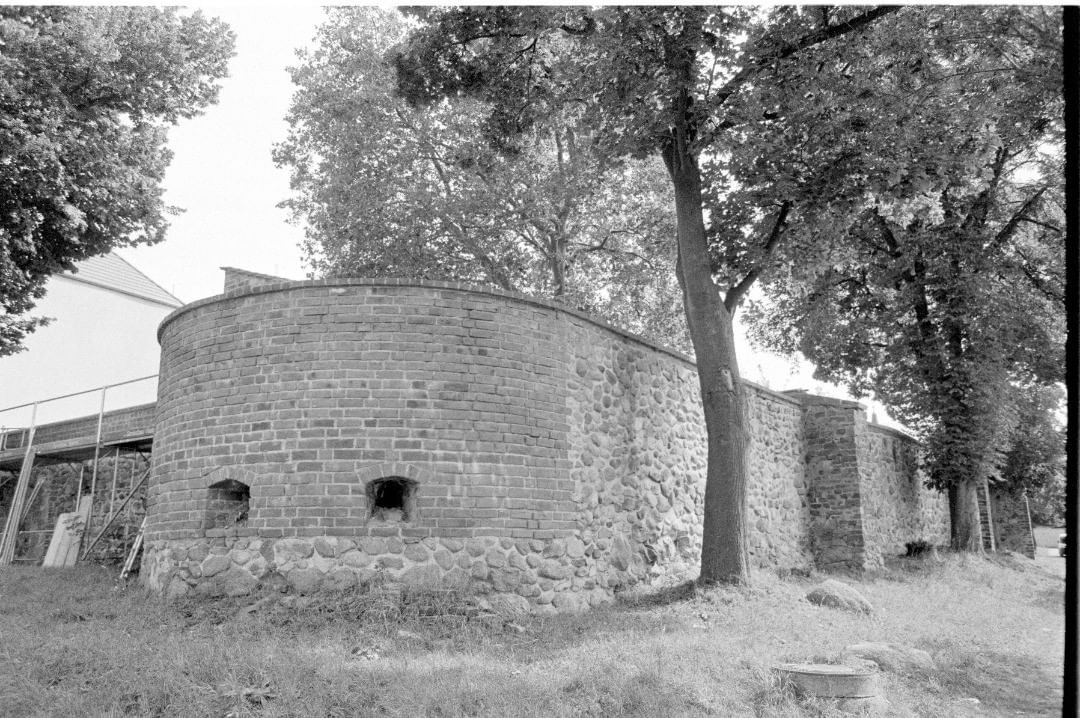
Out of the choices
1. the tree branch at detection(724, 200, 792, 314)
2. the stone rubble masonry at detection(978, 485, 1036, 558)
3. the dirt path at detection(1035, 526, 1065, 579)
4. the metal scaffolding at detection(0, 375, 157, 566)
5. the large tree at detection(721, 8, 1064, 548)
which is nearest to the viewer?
the large tree at detection(721, 8, 1064, 548)

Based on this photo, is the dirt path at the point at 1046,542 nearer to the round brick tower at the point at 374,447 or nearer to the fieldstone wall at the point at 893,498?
the fieldstone wall at the point at 893,498

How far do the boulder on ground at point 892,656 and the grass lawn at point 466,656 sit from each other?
0.48ft

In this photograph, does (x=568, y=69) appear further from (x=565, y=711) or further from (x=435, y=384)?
(x=565, y=711)

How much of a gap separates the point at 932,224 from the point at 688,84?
10.1 meters

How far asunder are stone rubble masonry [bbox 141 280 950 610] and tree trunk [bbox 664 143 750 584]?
122 cm

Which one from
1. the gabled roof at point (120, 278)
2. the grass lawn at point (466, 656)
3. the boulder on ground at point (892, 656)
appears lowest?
the grass lawn at point (466, 656)

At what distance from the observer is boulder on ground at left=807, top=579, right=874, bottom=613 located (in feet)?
32.8

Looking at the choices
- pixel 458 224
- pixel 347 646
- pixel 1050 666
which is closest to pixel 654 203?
pixel 458 224

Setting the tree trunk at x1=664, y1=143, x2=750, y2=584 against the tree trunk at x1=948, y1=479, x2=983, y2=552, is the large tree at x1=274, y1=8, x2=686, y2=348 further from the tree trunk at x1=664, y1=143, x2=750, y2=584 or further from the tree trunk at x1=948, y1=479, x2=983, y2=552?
the tree trunk at x1=948, y1=479, x2=983, y2=552

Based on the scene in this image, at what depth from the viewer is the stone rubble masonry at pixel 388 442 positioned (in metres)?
8.40

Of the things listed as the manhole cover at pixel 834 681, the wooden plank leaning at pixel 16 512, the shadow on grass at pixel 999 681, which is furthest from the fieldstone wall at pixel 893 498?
the wooden plank leaning at pixel 16 512

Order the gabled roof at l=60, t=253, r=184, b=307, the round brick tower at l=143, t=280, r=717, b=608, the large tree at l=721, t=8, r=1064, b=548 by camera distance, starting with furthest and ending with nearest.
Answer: the gabled roof at l=60, t=253, r=184, b=307
the large tree at l=721, t=8, r=1064, b=548
the round brick tower at l=143, t=280, r=717, b=608

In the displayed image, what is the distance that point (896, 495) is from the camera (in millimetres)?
18891

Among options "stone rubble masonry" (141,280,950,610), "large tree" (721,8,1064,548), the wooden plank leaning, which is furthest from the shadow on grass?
the wooden plank leaning
